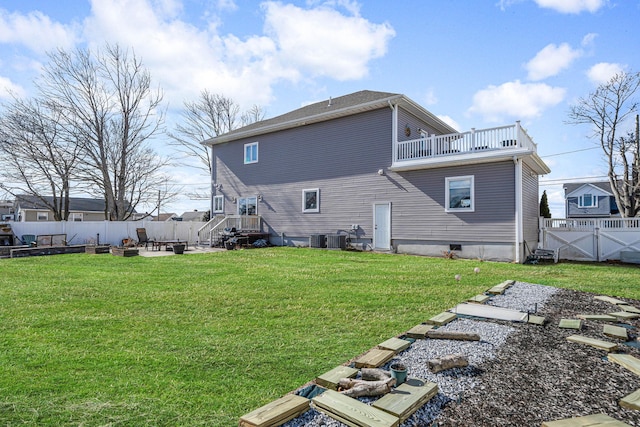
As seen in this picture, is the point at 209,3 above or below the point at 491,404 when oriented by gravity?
above

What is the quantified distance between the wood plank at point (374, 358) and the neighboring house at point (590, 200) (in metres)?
35.9

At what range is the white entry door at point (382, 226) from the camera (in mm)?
14062

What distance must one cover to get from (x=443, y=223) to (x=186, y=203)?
23.7 m

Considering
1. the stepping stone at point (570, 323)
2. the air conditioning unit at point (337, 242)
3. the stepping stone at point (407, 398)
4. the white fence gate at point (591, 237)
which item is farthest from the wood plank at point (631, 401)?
the air conditioning unit at point (337, 242)

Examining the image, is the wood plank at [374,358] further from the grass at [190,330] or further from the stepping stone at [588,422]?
the stepping stone at [588,422]

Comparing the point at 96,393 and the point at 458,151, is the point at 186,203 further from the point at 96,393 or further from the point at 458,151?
the point at 96,393

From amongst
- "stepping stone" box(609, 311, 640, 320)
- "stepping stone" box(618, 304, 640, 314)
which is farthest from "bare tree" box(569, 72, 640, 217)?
"stepping stone" box(609, 311, 640, 320)

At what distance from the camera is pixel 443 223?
1285 centimetres

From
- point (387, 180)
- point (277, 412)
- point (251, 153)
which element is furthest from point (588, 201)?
point (277, 412)

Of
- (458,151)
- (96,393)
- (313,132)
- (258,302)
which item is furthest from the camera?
(313,132)

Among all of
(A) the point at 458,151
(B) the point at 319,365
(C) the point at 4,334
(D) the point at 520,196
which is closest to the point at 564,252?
(D) the point at 520,196

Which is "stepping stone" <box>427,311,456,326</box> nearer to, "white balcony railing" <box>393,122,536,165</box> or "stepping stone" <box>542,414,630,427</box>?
"stepping stone" <box>542,414,630,427</box>

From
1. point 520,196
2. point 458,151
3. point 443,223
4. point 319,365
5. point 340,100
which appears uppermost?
point 340,100

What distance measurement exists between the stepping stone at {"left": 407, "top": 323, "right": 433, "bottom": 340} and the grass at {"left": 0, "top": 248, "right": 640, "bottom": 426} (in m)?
0.20
